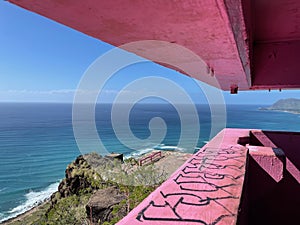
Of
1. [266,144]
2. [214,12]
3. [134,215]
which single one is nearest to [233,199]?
[134,215]

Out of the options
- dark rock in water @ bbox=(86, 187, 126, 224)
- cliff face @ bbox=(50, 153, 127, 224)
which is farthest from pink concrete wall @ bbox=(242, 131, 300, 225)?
dark rock in water @ bbox=(86, 187, 126, 224)

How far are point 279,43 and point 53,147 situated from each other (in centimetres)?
3509

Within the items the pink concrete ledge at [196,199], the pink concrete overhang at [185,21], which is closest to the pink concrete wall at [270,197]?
the pink concrete ledge at [196,199]

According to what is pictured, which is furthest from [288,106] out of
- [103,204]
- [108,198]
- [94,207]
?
[94,207]

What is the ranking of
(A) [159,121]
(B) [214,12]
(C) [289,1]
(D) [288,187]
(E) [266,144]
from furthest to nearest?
1. (A) [159,121]
2. (E) [266,144]
3. (D) [288,187]
4. (C) [289,1]
5. (B) [214,12]

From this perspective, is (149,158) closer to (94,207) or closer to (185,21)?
(94,207)

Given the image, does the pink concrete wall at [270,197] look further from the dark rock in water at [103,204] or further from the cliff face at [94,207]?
the dark rock in water at [103,204]

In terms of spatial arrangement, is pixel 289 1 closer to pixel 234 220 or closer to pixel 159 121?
pixel 234 220

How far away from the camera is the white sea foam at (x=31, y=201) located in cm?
1325

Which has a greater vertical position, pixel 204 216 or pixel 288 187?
pixel 204 216

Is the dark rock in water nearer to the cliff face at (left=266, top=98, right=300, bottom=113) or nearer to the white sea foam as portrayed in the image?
the white sea foam

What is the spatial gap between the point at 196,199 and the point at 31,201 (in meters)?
17.7

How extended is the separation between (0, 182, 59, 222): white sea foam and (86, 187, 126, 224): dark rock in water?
9.87 meters

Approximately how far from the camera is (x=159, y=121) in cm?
5972
